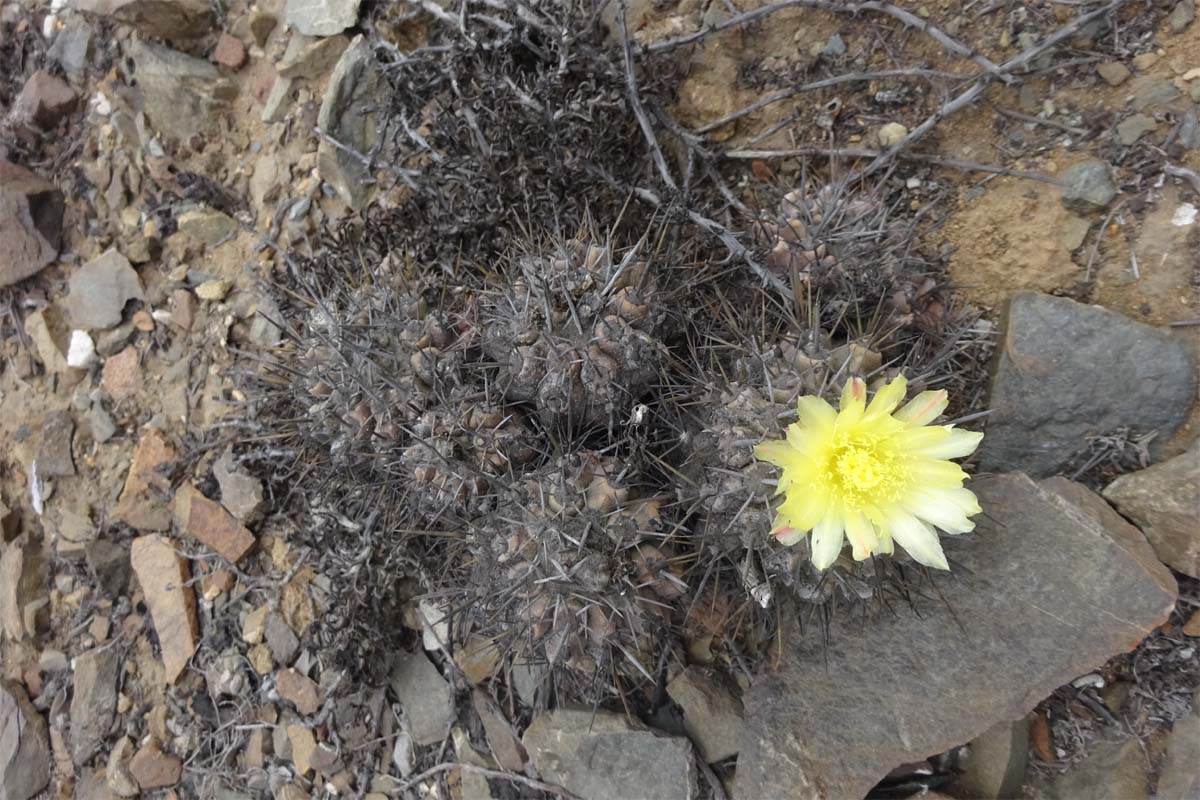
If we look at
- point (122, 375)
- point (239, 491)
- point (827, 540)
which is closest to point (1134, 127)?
point (827, 540)

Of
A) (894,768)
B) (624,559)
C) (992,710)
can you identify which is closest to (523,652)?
(624,559)

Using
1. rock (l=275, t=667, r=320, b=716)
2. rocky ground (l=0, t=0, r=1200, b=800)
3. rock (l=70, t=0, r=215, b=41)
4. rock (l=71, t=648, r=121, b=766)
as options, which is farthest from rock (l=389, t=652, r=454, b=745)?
rock (l=70, t=0, r=215, b=41)

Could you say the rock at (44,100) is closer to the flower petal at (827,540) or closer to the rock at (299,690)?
the rock at (299,690)

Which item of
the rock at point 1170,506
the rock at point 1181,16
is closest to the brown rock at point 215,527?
the rock at point 1170,506

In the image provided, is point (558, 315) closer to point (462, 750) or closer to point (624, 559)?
point (624, 559)

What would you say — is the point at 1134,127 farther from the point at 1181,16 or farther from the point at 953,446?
the point at 953,446

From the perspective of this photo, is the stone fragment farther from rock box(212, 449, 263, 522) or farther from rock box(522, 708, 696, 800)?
rock box(522, 708, 696, 800)
